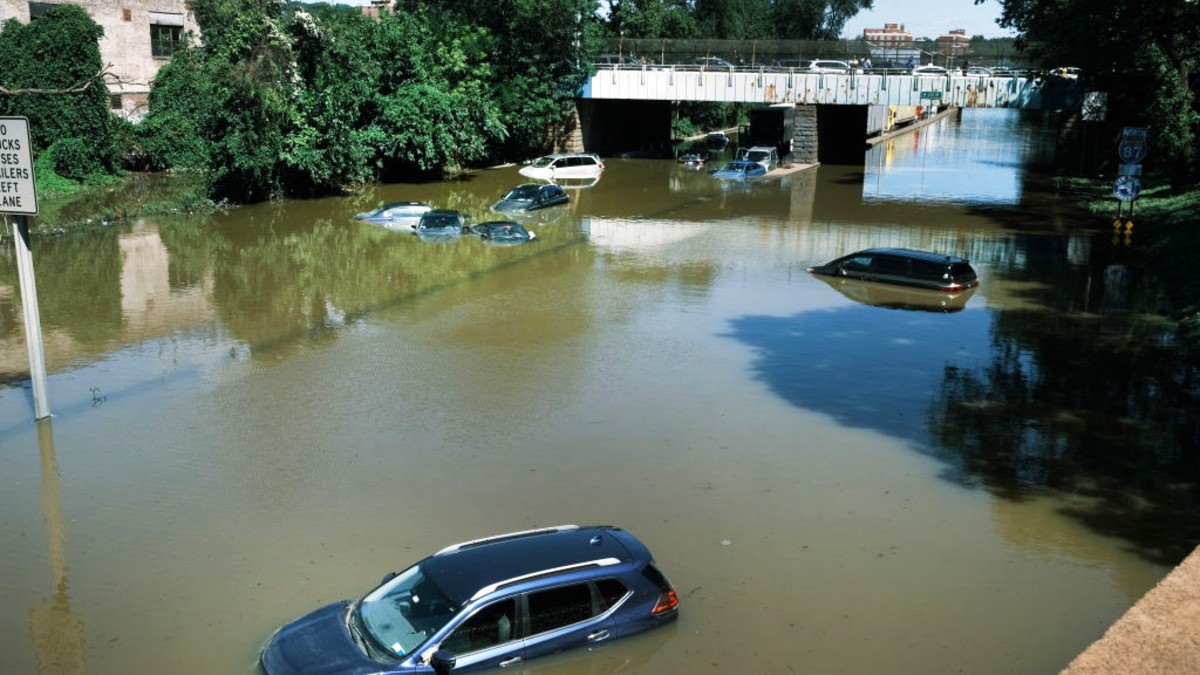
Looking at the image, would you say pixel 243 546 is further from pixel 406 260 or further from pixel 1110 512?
pixel 406 260

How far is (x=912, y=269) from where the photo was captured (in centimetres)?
2791

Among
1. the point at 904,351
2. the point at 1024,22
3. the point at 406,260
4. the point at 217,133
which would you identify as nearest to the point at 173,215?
the point at 217,133

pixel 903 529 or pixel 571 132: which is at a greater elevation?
pixel 571 132

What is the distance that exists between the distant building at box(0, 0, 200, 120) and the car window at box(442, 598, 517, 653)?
1881 inches

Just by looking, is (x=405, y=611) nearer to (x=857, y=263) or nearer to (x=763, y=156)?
(x=857, y=263)

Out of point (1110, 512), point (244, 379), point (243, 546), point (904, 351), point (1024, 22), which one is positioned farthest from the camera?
point (1024, 22)

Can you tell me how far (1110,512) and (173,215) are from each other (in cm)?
3450

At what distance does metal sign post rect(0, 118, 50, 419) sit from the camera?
16.8 m

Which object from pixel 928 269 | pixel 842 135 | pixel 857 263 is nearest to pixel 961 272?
pixel 928 269

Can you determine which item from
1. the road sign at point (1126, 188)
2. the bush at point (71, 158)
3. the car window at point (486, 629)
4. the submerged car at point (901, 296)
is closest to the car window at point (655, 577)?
the car window at point (486, 629)

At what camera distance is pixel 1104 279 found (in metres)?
29.6

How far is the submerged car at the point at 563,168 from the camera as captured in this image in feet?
174

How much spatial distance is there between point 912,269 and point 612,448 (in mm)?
14549

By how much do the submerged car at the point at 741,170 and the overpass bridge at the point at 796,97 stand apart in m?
5.80
